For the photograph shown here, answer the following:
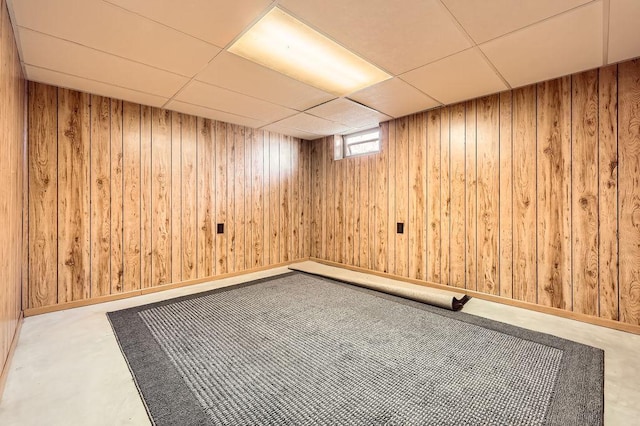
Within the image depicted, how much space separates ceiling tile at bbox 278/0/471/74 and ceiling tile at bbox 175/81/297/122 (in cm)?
143

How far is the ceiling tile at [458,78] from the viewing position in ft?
7.36

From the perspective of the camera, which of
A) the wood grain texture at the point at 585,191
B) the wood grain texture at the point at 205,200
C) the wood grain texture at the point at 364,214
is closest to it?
the wood grain texture at the point at 585,191

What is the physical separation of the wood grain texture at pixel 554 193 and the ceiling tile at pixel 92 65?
347cm

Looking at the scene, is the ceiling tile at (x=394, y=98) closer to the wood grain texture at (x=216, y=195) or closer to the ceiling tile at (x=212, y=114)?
the ceiling tile at (x=212, y=114)

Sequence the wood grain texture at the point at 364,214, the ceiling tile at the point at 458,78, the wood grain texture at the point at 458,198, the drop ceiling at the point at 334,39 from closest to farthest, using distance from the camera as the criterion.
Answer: the drop ceiling at the point at 334,39 → the ceiling tile at the point at 458,78 → the wood grain texture at the point at 458,198 → the wood grain texture at the point at 364,214

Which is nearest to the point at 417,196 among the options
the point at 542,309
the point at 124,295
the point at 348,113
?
the point at 348,113

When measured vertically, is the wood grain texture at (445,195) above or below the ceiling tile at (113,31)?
below

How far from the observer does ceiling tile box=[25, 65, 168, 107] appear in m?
2.45

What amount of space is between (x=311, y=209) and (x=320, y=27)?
3.49 m

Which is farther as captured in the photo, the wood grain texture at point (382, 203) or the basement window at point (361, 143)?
the basement window at point (361, 143)

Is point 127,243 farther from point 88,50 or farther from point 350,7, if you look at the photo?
point 350,7

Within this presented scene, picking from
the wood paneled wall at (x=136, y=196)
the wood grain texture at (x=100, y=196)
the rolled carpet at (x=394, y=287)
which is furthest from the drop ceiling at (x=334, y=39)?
the rolled carpet at (x=394, y=287)

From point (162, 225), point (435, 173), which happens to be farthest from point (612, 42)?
point (162, 225)

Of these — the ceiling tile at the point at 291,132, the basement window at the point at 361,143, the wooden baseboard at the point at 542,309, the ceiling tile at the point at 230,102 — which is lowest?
the wooden baseboard at the point at 542,309
